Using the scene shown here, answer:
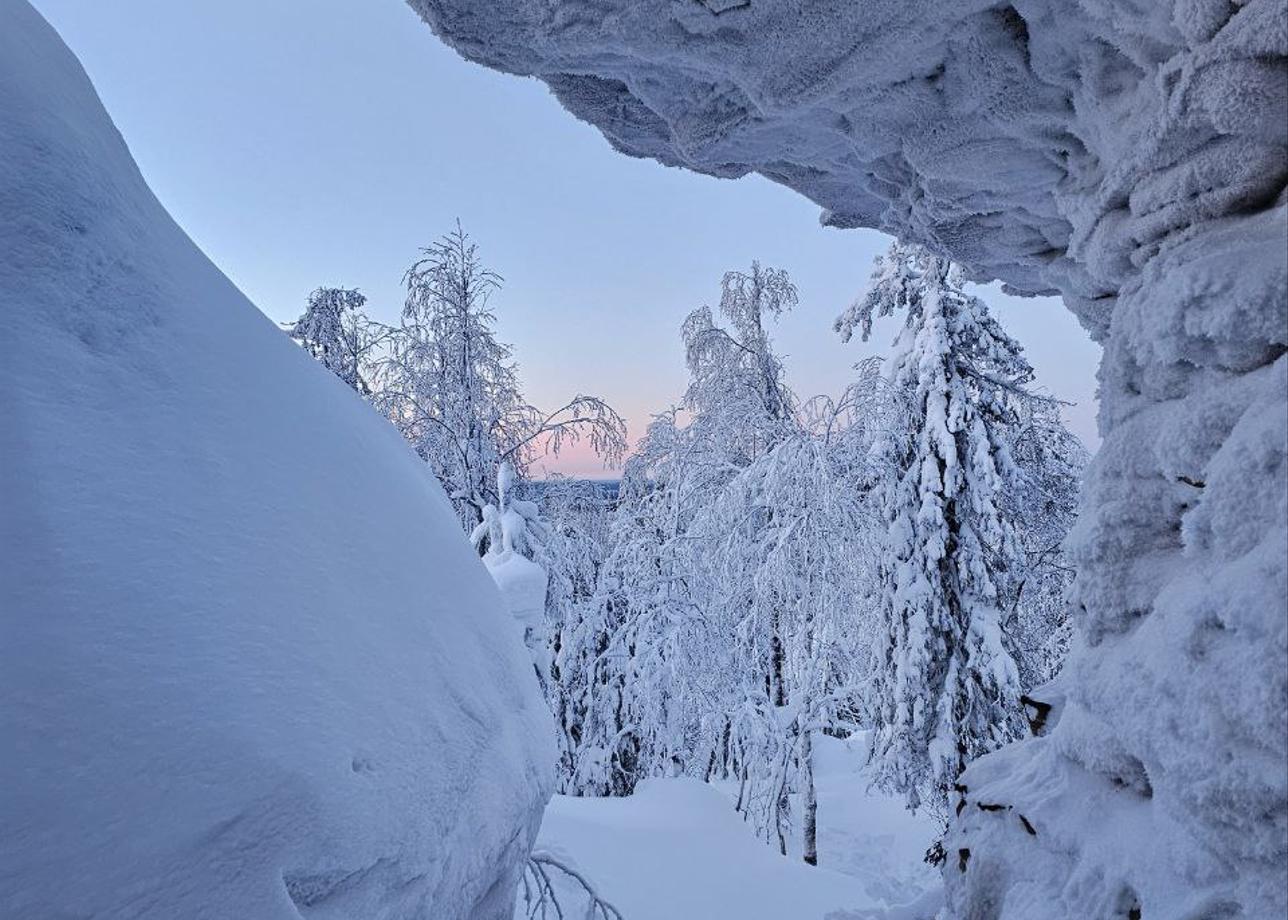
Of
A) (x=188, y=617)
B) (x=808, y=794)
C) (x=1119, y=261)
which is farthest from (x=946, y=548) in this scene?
(x=188, y=617)

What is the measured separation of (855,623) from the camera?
7.48 m

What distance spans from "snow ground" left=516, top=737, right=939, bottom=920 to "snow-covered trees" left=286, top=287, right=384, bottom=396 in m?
6.43

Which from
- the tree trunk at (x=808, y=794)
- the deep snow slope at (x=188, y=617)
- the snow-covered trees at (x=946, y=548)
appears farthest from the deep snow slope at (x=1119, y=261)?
the tree trunk at (x=808, y=794)

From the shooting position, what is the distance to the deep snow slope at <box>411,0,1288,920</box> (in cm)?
157

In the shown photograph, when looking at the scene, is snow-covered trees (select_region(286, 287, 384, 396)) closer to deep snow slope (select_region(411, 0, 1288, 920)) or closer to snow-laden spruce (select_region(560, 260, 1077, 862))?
snow-laden spruce (select_region(560, 260, 1077, 862))

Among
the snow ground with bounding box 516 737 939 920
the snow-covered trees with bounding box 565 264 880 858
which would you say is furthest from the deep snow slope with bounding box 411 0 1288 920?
the snow-covered trees with bounding box 565 264 880 858

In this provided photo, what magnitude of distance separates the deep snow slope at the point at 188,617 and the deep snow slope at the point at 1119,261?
1.60 meters

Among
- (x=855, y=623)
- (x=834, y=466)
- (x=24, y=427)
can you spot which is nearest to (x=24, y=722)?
(x=24, y=427)

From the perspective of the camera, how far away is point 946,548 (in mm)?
7262

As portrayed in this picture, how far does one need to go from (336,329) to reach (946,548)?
8584mm

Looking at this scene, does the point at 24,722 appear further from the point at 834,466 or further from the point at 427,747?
the point at 834,466

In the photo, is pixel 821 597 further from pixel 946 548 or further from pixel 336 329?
pixel 336 329

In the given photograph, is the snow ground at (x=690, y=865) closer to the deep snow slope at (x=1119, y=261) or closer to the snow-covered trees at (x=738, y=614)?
→ the snow-covered trees at (x=738, y=614)

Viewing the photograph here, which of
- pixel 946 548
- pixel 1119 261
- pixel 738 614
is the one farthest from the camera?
pixel 738 614
